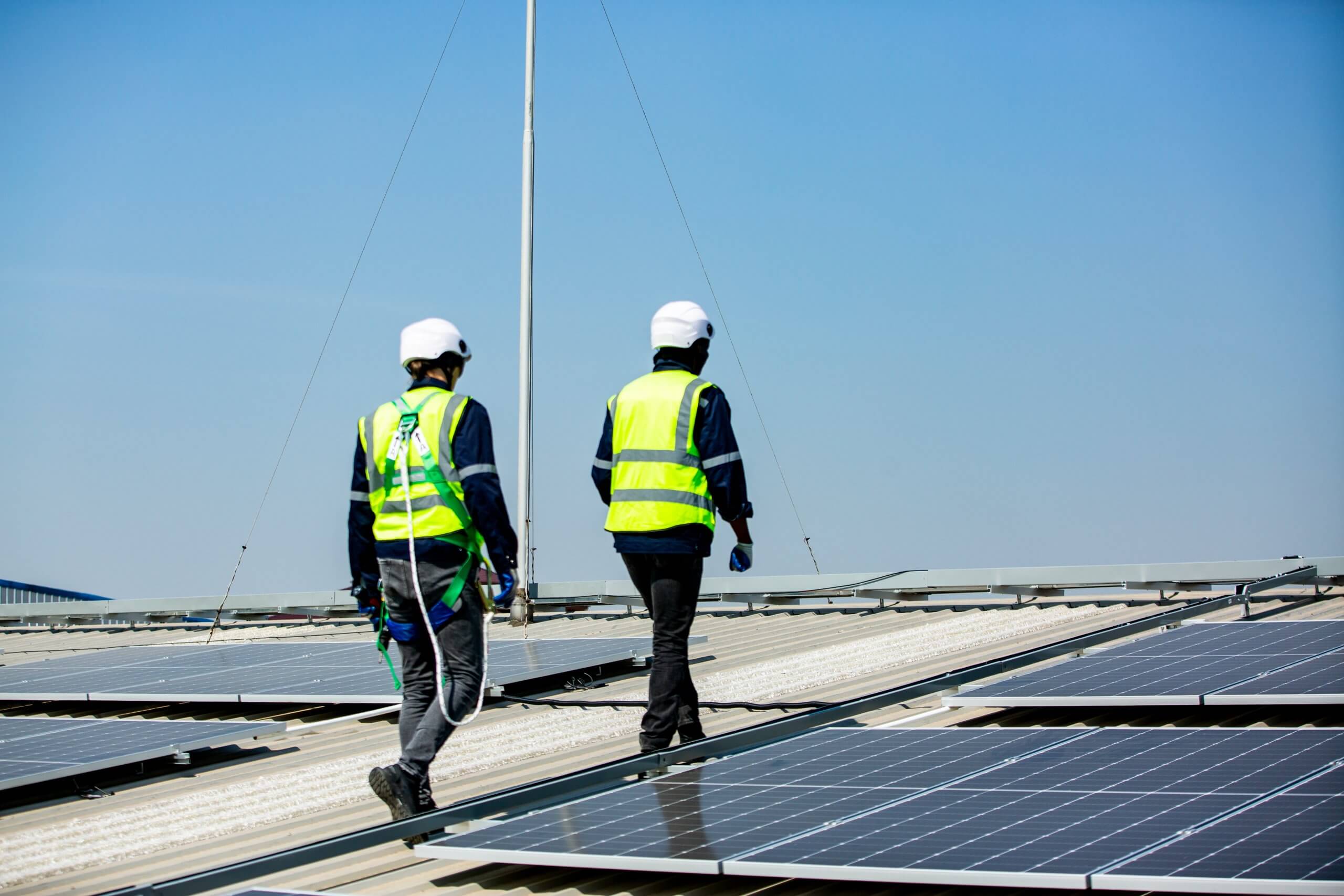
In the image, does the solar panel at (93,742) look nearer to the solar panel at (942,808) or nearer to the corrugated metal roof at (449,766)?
the corrugated metal roof at (449,766)

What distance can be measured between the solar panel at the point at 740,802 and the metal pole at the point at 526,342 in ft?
33.9

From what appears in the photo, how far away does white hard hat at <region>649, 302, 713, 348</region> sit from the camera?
6.54 m

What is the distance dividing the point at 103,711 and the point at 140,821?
12.3 ft

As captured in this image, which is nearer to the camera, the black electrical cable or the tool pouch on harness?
the tool pouch on harness

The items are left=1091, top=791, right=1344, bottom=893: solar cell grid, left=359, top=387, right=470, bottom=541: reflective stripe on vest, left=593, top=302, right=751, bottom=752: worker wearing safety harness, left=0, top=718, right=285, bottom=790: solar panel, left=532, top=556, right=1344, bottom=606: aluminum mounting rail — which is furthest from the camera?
left=532, top=556, right=1344, bottom=606: aluminum mounting rail

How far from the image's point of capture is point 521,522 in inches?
642

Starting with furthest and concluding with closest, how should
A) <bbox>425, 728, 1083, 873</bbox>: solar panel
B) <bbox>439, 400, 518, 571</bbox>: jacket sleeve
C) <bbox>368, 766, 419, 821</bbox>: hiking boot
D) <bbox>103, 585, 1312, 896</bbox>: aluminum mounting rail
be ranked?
<bbox>439, 400, 518, 571</bbox>: jacket sleeve → <bbox>368, 766, 419, 821</bbox>: hiking boot → <bbox>103, 585, 1312, 896</bbox>: aluminum mounting rail → <bbox>425, 728, 1083, 873</bbox>: solar panel

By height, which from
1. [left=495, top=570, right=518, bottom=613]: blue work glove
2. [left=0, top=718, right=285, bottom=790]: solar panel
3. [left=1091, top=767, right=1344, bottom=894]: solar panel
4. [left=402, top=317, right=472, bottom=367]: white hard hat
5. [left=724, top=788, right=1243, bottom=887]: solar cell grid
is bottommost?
[left=1091, top=767, right=1344, bottom=894]: solar panel

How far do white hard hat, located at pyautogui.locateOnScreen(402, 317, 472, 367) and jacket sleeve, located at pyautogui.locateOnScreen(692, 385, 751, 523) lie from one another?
1124 mm

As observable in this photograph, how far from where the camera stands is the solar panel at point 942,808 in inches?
150

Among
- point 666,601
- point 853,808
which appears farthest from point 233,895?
point 666,601

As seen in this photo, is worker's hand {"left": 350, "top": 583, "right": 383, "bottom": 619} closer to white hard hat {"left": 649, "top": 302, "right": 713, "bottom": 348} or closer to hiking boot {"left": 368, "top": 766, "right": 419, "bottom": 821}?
hiking boot {"left": 368, "top": 766, "right": 419, "bottom": 821}

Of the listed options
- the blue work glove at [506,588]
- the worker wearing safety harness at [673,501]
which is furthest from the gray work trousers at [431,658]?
the worker wearing safety harness at [673,501]

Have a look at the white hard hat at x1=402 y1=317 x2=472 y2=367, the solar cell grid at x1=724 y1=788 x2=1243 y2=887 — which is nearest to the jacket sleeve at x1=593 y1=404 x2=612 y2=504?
the white hard hat at x1=402 y1=317 x2=472 y2=367
